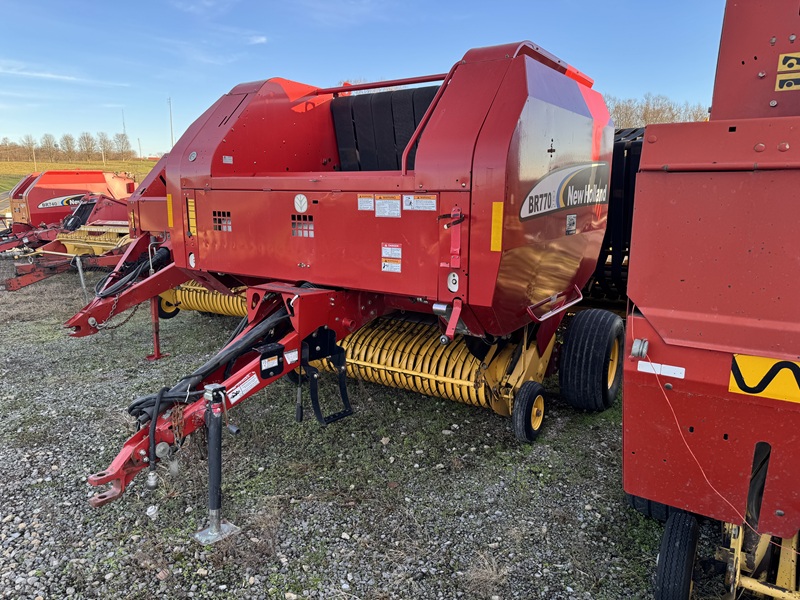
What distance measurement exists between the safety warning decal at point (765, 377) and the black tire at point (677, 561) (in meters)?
0.69

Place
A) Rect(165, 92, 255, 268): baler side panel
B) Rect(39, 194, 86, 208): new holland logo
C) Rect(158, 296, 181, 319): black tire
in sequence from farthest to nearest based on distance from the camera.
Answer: Rect(39, 194, 86, 208): new holland logo, Rect(158, 296, 181, 319): black tire, Rect(165, 92, 255, 268): baler side panel

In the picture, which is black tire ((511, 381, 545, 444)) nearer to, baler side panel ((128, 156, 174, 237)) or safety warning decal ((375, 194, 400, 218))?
safety warning decal ((375, 194, 400, 218))

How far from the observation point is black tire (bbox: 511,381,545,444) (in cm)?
364

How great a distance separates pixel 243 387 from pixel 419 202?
1.35 m

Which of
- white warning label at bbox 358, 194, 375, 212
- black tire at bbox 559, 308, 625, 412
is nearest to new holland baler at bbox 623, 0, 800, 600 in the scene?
white warning label at bbox 358, 194, 375, 212

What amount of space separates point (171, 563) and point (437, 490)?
1.43 m

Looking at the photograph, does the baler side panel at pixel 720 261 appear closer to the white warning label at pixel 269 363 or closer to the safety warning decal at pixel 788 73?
the safety warning decal at pixel 788 73

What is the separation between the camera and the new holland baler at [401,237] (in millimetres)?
2938

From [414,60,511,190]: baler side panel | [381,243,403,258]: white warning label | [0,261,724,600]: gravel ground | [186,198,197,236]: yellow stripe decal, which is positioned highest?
[414,60,511,190]: baler side panel

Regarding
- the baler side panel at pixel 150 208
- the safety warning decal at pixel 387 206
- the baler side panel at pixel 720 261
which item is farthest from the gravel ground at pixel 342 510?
the baler side panel at pixel 150 208

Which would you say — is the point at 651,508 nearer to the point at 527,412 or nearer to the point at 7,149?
the point at 527,412

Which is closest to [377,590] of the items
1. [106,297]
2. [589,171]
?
[589,171]

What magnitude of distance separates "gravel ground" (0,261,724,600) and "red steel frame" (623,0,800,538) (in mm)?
885

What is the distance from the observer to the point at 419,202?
10.1 ft
